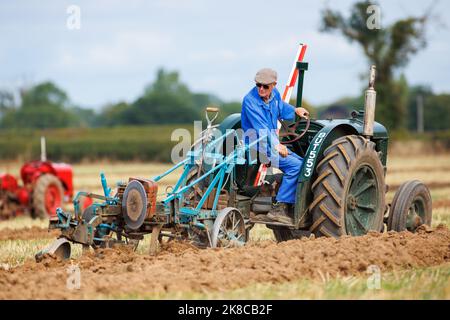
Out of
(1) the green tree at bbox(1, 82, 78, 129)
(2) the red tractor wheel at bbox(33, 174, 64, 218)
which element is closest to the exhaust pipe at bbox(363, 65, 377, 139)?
(2) the red tractor wheel at bbox(33, 174, 64, 218)

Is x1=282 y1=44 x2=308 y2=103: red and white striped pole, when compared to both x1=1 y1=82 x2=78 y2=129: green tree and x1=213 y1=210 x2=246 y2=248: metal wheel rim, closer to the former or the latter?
x1=213 y1=210 x2=246 y2=248: metal wheel rim

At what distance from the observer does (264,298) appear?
563cm

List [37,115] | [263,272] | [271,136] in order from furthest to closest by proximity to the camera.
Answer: [37,115], [271,136], [263,272]

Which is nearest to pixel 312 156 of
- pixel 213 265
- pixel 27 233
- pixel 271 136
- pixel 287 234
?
pixel 271 136

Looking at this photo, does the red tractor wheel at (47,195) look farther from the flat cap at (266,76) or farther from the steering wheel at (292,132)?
the flat cap at (266,76)

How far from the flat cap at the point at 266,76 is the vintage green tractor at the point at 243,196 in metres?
0.61

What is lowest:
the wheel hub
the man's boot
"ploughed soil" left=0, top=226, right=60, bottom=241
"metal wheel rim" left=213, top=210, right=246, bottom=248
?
"ploughed soil" left=0, top=226, right=60, bottom=241

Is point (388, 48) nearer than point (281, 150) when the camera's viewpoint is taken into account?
No

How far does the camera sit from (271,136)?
26.8ft

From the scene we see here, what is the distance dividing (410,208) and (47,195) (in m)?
8.39

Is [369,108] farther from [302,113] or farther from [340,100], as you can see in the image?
[340,100]

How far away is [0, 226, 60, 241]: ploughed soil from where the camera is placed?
1165 centimetres

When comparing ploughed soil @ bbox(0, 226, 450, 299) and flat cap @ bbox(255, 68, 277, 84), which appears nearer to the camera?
ploughed soil @ bbox(0, 226, 450, 299)

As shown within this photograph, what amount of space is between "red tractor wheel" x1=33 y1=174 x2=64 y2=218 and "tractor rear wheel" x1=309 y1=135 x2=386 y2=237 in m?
8.39
